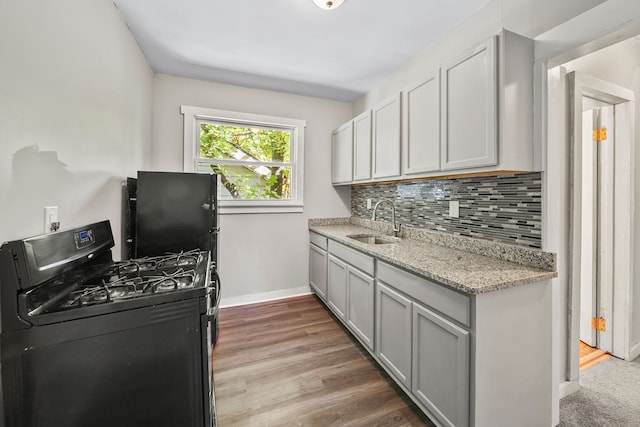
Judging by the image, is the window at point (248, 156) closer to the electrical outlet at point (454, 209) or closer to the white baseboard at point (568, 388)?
the electrical outlet at point (454, 209)

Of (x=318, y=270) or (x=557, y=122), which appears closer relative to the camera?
(x=557, y=122)

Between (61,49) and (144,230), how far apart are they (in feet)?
3.70

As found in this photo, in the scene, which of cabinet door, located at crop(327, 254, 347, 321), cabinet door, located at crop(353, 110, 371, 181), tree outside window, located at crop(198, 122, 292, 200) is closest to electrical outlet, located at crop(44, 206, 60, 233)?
tree outside window, located at crop(198, 122, 292, 200)

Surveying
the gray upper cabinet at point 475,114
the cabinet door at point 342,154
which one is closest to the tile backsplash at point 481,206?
the gray upper cabinet at point 475,114

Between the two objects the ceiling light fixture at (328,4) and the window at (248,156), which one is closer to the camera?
the ceiling light fixture at (328,4)

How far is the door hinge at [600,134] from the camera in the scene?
199cm

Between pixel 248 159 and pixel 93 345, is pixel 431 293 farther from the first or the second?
pixel 248 159

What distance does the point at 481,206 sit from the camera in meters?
1.79

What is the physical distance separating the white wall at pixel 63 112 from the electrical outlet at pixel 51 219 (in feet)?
0.07

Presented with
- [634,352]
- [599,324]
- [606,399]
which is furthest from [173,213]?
[634,352]

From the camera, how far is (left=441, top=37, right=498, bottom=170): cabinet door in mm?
1406

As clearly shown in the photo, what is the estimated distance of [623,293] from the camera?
76.9 inches

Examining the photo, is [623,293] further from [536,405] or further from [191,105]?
[191,105]

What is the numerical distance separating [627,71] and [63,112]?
3542mm
